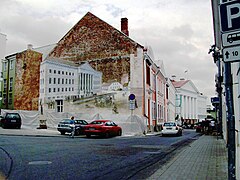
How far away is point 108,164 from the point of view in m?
9.88

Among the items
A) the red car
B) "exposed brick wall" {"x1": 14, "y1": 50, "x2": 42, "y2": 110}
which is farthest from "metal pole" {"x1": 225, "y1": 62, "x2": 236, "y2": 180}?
"exposed brick wall" {"x1": 14, "y1": 50, "x2": 42, "y2": 110}

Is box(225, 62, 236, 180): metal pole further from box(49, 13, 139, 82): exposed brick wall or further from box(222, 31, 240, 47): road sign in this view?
box(49, 13, 139, 82): exposed brick wall

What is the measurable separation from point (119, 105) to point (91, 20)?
35.6 feet

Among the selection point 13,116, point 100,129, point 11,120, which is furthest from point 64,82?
point 100,129

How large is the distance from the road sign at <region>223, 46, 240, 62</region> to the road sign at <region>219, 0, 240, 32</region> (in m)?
0.24

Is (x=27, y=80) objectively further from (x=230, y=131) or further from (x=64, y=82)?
(x=230, y=131)

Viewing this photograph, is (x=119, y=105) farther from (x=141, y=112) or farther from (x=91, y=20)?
(x=91, y=20)

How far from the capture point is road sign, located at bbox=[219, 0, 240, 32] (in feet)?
11.8

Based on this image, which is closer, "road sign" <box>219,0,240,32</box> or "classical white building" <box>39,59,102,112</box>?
"road sign" <box>219,0,240,32</box>

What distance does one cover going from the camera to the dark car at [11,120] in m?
29.9

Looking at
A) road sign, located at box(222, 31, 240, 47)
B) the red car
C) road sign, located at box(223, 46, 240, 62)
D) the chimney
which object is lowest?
the red car

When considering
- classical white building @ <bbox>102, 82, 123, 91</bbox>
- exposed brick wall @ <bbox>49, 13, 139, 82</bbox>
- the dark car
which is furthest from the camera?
exposed brick wall @ <bbox>49, 13, 139, 82</bbox>

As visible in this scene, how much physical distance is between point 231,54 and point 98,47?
30419 mm

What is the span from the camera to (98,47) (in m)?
33.5
